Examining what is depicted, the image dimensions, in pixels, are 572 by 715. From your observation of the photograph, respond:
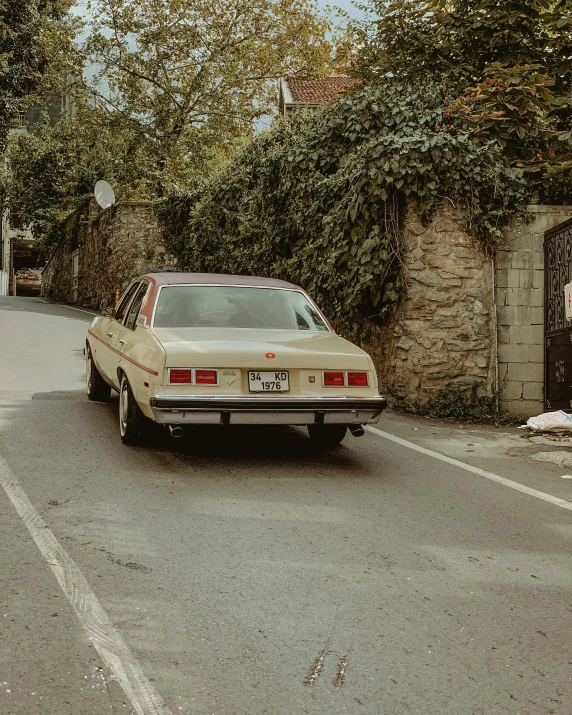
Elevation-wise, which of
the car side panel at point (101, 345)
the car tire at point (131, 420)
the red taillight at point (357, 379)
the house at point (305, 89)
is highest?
the house at point (305, 89)

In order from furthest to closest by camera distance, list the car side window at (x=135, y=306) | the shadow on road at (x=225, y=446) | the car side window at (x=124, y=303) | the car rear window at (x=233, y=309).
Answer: the car side window at (x=124, y=303)
the car side window at (x=135, y=306)
the car rear window at (x=233, y=309)
the shadow on road at (x=225, y=446)

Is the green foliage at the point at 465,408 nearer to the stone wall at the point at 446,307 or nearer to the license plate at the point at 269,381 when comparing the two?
the stone wall at the point at 446,307

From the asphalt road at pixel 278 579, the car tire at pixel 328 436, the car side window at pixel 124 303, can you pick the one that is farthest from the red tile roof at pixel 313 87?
the asphalt road at pixel 278 579

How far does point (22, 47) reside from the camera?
37000 millimetres

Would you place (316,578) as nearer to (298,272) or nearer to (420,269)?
(420,269)

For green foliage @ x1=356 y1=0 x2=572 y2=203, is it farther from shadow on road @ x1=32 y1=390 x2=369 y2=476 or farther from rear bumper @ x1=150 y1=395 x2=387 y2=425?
rear bumper @ x1=150 y1=395 x2=387 y2=425

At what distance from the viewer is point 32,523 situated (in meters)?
5.44

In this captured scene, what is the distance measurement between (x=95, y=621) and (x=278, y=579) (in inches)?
40.1

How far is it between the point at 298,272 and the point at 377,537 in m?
8.36

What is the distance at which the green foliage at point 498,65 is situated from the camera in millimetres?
11562

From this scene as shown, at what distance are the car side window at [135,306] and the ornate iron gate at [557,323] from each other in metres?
4.79

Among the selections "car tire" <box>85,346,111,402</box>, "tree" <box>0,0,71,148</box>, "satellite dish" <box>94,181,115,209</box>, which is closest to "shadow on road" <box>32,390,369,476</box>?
"car tire" <box>85,346,111,402</box>

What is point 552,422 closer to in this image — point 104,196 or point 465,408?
point 465,408


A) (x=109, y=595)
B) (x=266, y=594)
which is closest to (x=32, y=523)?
(x=109, y=595)
